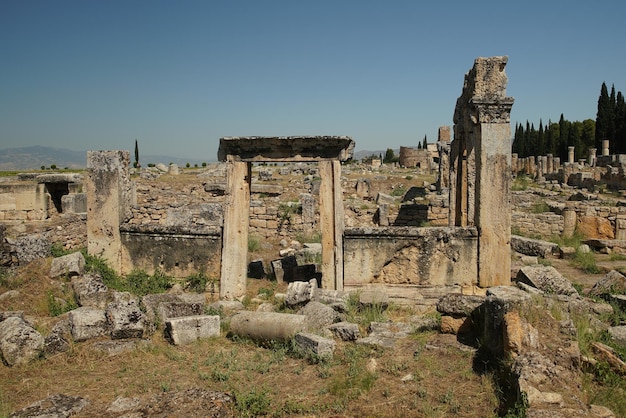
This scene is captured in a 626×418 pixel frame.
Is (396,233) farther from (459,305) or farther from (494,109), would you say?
(494,109)

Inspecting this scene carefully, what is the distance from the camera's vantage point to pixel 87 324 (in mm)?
6395

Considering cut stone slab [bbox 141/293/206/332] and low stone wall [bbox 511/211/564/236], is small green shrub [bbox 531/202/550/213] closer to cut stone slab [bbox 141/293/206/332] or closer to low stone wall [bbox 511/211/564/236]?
low stone wall [bbox 511/211/564/236]

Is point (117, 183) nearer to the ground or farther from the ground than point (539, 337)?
farther from the ground

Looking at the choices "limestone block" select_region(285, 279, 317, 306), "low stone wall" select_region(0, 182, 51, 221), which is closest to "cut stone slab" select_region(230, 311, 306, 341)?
"limestone block" select_region(285, 279, 317, 306)

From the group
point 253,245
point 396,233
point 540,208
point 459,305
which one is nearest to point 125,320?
point 459,305

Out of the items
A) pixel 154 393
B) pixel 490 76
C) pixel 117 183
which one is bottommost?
pixel 154 393

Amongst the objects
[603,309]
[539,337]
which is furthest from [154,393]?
[603,309]

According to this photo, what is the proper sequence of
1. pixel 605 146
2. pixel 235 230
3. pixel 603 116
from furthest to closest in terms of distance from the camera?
pixel 603 116 → pixel 605 146 → pixel 235 230

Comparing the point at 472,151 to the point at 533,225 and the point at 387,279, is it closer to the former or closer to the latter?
the point at 387,279

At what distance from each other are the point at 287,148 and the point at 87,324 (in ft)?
14.3

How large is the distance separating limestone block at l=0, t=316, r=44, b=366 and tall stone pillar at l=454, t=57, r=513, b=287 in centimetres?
692

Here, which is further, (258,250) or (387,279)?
(258,250)

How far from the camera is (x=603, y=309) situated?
278 inches

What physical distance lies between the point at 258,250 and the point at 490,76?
7.84 meters
